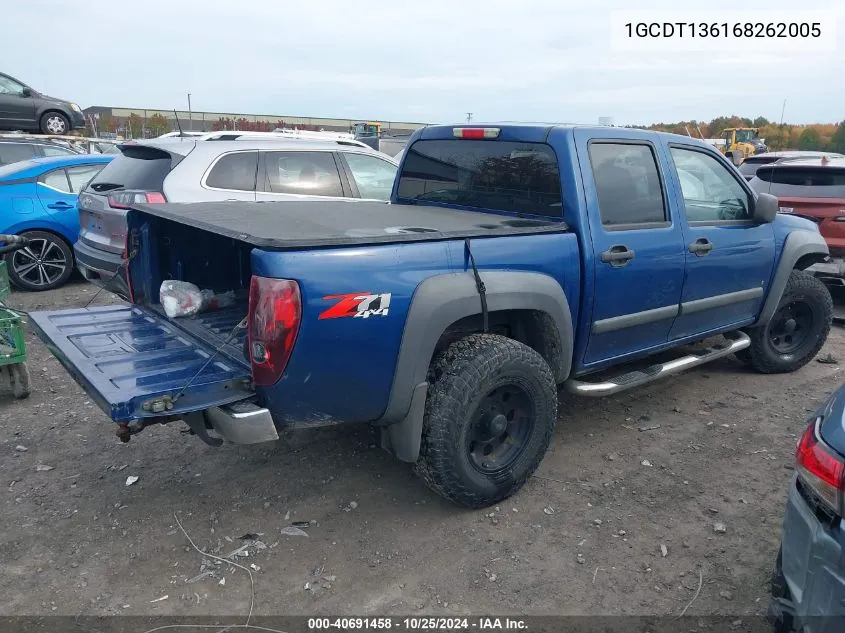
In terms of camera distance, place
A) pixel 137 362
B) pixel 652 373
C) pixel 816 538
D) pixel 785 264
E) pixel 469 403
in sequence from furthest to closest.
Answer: pixel 785 264 < pixel 652 373 < pixel 469 403 < pixel 137 362 < pixel 816 538

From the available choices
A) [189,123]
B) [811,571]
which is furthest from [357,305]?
[189,123]

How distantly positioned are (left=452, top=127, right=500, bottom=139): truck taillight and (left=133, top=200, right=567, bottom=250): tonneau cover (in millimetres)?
474

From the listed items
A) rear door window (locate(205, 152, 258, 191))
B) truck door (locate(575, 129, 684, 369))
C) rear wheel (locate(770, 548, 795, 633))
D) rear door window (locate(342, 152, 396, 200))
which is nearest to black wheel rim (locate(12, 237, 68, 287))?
rear door window (locate(205, 152, 258, 191))

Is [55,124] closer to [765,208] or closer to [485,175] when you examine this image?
[485,175]

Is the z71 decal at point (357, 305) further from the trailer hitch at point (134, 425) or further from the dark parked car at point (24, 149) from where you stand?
the dark parked car at point (24, 149)

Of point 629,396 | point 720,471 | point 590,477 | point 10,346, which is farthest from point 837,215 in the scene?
point 10,346

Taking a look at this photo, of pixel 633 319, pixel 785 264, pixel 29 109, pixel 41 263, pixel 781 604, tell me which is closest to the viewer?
pixel 781 604

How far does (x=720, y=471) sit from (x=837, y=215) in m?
4.53

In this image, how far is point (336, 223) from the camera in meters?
3.46

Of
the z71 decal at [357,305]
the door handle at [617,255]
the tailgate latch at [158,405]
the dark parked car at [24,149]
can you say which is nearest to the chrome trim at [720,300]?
the door handle at [617,255]

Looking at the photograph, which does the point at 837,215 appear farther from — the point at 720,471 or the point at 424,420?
the point at 424,420

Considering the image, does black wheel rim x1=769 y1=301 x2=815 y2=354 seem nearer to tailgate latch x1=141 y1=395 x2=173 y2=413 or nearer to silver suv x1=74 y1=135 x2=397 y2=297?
silver suv x1=74 y1=135 x2=397 y2=297

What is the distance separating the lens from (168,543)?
10.4 ft

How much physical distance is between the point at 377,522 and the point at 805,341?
407 centimetres
